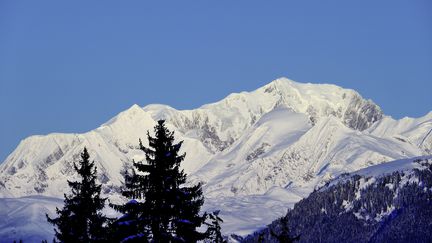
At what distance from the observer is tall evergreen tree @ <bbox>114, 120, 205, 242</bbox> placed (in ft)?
165

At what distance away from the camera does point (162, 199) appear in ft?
167

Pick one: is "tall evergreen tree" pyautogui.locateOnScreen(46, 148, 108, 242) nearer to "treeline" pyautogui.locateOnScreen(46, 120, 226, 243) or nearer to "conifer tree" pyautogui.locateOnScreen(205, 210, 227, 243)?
"treeline" pyautogui.locateOnScreen(46, 120, 226, 243)

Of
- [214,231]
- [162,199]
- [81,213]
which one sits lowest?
[214,231]

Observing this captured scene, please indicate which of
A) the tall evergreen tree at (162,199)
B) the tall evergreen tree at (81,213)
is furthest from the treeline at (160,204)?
the tall evergreen tree at (81,213)

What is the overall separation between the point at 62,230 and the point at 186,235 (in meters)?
11.4

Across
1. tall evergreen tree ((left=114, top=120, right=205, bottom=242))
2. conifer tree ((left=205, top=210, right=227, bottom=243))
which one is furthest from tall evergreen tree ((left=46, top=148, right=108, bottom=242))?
tall evergreen tree ((left=114, top=120, right=205, bottom=242))

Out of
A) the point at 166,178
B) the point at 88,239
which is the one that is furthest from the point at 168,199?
the point at 88,239

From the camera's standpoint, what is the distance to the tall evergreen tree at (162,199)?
50.3 metres

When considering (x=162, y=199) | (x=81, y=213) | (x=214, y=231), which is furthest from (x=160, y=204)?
(x=81, y=213)

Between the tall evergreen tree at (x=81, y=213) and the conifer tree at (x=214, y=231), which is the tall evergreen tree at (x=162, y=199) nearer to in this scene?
the conifer tree at (x=214, y=231)

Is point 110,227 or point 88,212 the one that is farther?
point 88,212

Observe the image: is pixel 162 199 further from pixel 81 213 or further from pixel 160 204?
pixel 81 213

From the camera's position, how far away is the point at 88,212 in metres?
59.6

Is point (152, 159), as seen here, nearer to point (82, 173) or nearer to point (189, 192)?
point (189, 192)
